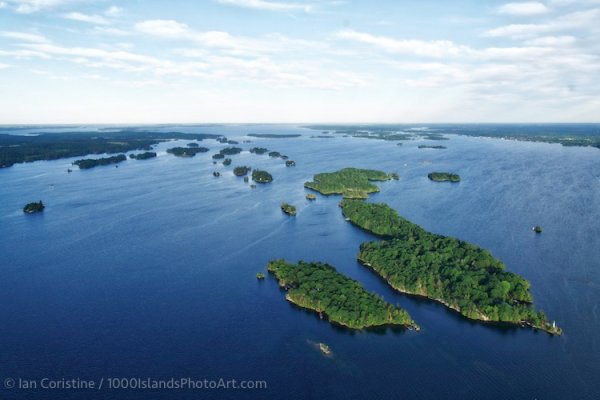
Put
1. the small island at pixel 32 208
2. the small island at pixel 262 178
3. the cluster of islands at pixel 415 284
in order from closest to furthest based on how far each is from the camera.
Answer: the cluster of islands at pixel 415 284, the small island at pixel 32 208, the small island at pixel 262 178

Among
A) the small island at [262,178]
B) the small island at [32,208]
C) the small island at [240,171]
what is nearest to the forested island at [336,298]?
the small island at [32,208]

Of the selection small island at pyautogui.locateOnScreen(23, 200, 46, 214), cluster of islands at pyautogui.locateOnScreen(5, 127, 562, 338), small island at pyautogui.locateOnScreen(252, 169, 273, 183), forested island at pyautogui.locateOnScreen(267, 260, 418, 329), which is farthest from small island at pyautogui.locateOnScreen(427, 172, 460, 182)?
small island at pyautogui.locateOnScreen(23, 200, 46, 214)

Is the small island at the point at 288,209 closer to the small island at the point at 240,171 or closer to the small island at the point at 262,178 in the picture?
the small island at the point at 262,178

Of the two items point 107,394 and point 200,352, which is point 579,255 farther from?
point 107,394

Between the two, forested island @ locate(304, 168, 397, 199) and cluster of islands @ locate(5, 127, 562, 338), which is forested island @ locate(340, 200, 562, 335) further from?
forested island @ locate(304, 168, 397, 199)

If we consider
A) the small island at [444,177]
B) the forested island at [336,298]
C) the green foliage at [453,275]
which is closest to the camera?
the forested island at [336,298]

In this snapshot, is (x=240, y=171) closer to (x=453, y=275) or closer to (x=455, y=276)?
(x=453, y=275)

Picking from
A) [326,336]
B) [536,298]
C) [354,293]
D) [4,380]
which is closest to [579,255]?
[536,298]

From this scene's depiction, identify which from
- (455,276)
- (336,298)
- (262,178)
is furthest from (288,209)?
(455,276)
